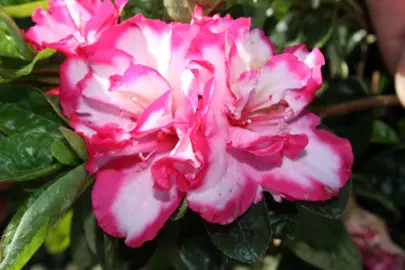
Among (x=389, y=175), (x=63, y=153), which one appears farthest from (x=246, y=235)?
(x=389, y=175)

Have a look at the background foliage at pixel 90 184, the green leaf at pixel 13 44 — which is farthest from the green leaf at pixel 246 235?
the green leaf at pixel 13 44

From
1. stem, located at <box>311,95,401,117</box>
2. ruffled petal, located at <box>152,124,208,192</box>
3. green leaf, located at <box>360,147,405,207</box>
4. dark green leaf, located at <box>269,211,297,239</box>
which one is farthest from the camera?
green leaf, located at <box>360,147,405,207</box>

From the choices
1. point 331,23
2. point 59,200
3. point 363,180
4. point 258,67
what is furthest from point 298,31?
point 59,200

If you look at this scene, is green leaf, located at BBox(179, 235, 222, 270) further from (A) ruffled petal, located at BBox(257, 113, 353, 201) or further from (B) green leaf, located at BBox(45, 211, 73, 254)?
(B) green leaf, located at BBox(45, 211, 73, 254)

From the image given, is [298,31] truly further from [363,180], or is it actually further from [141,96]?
[141,96]

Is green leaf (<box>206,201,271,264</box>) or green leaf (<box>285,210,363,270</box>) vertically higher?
green leaf (<box>206,201,271,264</box>)

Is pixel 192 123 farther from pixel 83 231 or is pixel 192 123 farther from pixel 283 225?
pixel 83 231

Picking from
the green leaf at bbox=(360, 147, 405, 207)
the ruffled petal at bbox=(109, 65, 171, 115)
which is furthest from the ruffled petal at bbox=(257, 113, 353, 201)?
the green leaf at bbox=(360, 147, 405, 207)
